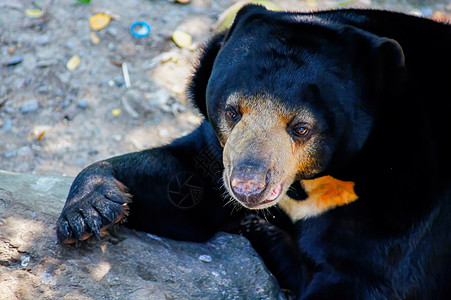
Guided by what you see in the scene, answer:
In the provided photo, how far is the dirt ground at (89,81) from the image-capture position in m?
5.53

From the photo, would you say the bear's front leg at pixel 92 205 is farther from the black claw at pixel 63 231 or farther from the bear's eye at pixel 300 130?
the bear's eye at pixel 300 130

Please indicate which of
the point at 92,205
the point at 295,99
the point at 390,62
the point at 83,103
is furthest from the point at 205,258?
the point at 83,103

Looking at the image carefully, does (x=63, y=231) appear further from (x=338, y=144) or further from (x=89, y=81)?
(x=89, y=81)

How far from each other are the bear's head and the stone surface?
62 centimetres

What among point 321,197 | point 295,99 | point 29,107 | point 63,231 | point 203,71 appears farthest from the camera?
point 29,107

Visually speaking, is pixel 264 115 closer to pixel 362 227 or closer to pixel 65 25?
pixel 362 227

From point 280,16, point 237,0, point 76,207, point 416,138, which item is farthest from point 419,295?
point 237,0

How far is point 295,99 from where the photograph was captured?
2844 mm

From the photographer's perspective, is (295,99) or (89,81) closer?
(295,99)

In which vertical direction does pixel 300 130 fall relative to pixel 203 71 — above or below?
above

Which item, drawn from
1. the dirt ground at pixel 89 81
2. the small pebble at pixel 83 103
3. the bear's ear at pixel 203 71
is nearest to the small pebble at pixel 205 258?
the bear's ear at pixel 203 71

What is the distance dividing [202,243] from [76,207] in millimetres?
817

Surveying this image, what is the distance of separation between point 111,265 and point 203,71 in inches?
48.6

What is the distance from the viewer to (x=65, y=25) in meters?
6.63
